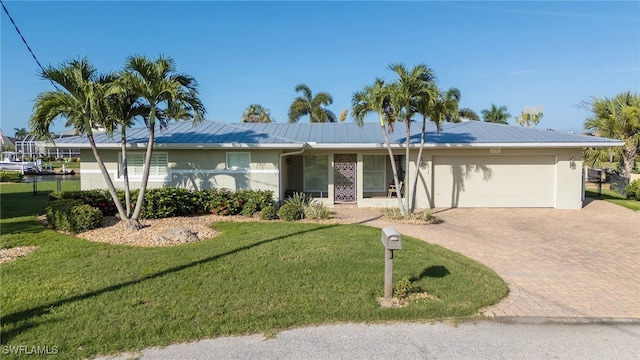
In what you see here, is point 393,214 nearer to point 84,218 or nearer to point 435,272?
point 435,272

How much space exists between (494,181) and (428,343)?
12285 millimetres

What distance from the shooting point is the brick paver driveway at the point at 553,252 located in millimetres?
5309

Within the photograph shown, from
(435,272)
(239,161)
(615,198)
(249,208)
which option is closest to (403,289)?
(435,272)

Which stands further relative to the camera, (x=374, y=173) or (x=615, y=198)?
(x=615, y=198)

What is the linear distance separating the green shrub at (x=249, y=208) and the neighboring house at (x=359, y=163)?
1.42 metres

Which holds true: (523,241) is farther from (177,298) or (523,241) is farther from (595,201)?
(595,201)

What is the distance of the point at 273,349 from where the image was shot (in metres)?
3.92

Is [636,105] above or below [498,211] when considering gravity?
above

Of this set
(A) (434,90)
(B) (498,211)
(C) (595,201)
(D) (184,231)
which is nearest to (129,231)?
(D) (184,231)

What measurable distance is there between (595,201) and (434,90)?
10716 millimetres

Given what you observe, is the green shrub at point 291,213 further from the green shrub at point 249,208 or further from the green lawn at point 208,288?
the green lawn at point 208,288

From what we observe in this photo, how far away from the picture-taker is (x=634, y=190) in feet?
58.0

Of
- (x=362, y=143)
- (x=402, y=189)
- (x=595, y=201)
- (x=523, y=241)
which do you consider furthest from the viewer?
(x=595, y=201)

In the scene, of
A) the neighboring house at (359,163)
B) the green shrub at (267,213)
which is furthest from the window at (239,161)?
the green shrub at (267,213)
